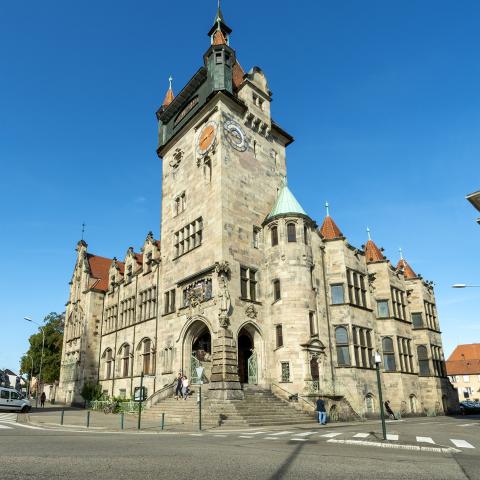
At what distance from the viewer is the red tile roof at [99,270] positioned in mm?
45138

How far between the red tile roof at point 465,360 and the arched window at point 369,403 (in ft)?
191

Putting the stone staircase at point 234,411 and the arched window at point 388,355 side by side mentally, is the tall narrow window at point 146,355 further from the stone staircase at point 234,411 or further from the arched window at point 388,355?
the arched window at point 388,355

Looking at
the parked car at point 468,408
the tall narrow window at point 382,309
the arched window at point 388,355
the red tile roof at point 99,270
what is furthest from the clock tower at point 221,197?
the parked car at point 468,408

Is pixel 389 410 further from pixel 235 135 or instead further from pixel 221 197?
pixel 235 135

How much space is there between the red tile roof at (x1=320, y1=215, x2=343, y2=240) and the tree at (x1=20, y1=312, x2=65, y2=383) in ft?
124

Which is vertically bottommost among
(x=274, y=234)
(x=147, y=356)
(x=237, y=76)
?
(x=147, y=356)

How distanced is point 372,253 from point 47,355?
4311 cm

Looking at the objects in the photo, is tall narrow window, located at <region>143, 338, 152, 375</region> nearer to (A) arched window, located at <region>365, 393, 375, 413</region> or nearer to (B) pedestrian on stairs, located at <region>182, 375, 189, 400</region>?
(B) pedestrian on stairs, located at <region>182, 375, 189, 400</region>

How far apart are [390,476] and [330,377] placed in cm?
2079

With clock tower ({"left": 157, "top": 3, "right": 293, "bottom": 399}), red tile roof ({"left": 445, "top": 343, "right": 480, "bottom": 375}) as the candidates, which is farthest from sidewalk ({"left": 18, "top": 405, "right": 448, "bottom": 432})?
red tile roof ({"left": 445, "top": 343, "right": 480, "bottom": 375})

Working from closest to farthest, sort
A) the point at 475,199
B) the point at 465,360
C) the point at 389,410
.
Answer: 1. the point at 475,199
2. the point at 389,410
3. the point at 465,360

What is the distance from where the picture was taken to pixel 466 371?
75.9 m

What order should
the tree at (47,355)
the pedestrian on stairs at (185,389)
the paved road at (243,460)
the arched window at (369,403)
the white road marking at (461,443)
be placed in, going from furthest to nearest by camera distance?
the tree at (47,355) → the arched window at (369,403) → the pedestrian on stairs at (185,389) → the white road marking at (461,443) → the paved road at (243,460)

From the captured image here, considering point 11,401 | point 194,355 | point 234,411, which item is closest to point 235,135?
point 194,355
